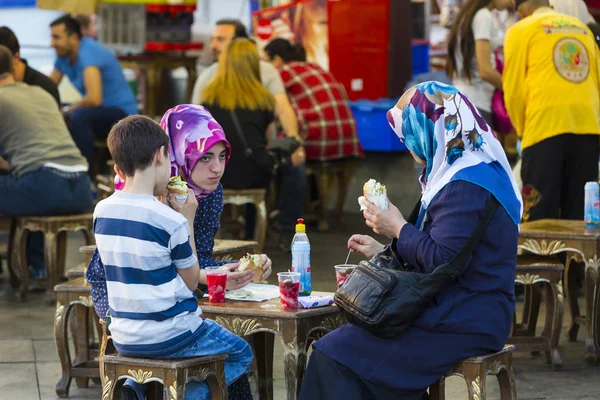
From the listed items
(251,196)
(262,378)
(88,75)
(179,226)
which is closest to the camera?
(179,226)

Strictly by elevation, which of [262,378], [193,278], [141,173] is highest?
[141,173]

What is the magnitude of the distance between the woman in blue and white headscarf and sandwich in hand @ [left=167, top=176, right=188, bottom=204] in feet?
2.55

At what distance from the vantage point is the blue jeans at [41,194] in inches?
289

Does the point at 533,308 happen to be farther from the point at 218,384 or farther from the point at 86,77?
the point at 86,77

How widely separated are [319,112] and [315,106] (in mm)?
67

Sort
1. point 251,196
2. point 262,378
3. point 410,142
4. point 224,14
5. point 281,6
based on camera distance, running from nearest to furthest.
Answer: point 410,142, point 262,378, point 251,196, point 281,6, point 224,14

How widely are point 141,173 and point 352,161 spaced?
267 inches

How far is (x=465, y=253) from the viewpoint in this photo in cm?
375

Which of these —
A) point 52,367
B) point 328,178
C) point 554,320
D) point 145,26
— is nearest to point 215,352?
point 52,367

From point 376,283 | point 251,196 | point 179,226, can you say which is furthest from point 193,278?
point 251,196

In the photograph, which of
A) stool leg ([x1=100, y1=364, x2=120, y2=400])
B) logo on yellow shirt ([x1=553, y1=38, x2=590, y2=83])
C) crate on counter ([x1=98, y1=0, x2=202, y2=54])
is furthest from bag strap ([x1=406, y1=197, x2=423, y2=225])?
crate on counter ([x1=98, y1=0, x2=202, y2=54])

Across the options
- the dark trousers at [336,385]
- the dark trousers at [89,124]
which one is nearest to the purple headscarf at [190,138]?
the dark trousers at [336,385]

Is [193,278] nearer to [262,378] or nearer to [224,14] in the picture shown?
[262,378]

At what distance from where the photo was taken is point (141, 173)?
3812mm
